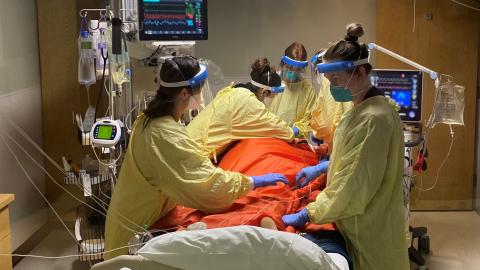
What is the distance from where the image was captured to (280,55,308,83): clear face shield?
4.05m

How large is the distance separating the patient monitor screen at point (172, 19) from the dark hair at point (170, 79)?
0.61 m

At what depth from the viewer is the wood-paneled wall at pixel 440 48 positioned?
4.85 metres

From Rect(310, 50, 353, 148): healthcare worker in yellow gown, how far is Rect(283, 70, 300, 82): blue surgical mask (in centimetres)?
23

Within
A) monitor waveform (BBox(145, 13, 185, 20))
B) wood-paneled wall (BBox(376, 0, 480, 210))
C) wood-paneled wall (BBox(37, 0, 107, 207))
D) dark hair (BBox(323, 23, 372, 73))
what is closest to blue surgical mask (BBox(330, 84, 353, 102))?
dark hair (BBox(323, 23, 372, 73))

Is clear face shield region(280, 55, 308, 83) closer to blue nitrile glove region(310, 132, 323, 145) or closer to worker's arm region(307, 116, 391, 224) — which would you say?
blue nitrile glove region(310, 132, 323, 145)

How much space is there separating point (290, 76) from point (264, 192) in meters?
1.61

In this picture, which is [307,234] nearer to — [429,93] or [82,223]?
[82,223]

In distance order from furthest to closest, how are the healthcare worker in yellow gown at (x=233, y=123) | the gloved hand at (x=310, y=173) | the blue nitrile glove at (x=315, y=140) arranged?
the blue nitrile glove at (x=315, y=140) < the healthcare worker in yellow gown at (x=233, y=123) < the gloved hand at (x=310, y=173)

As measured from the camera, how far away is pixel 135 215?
258 centimetres

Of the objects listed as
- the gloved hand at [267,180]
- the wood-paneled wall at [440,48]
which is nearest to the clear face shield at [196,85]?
the gloved hand at [267,180]

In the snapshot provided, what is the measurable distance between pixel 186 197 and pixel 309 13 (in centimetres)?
297

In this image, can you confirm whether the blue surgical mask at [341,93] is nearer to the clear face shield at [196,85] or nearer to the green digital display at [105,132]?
the clear face shield at [196,85]

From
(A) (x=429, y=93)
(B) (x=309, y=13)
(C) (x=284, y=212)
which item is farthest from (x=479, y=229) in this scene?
(C) (x=284, y=212)

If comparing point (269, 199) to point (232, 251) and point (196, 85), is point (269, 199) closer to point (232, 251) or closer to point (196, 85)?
point (196, 85)
